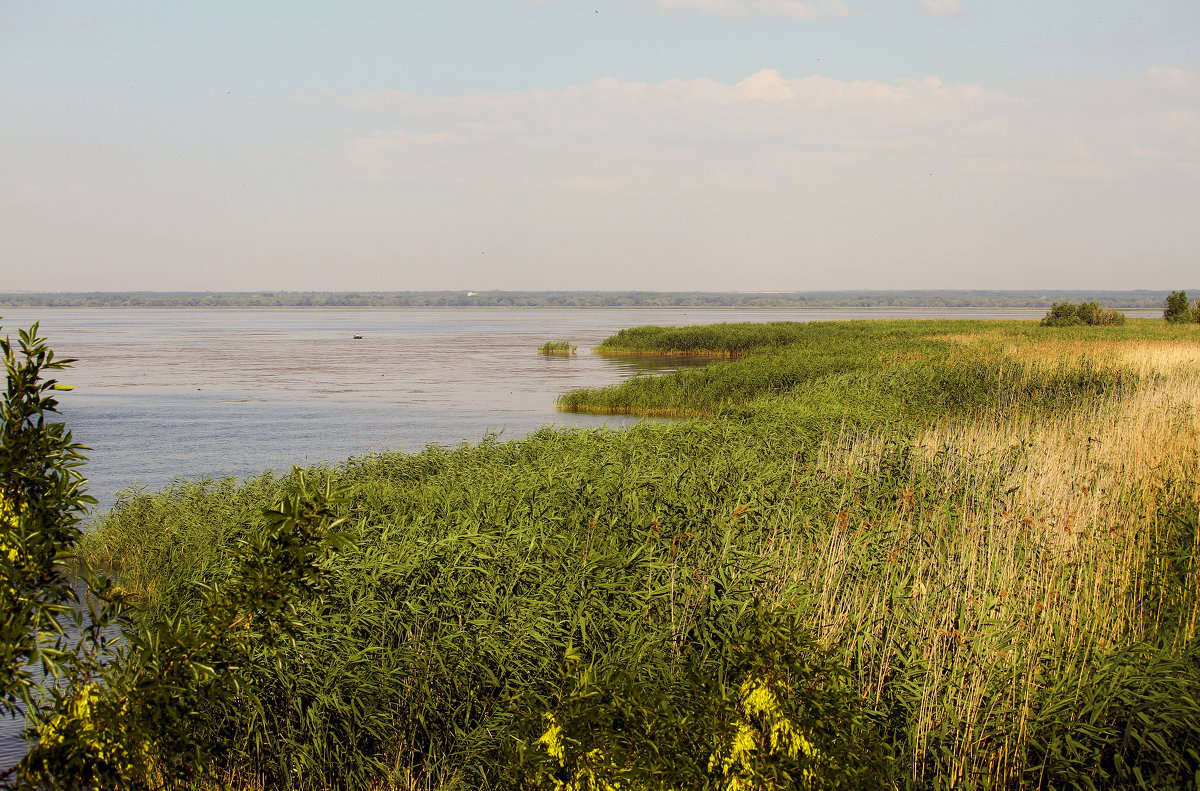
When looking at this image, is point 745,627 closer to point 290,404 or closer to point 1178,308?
point 290,404

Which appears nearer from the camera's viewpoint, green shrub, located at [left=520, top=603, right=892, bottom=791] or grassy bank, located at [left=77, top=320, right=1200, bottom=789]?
green shrub, located at [left=520, top=603, right=892, bottom=791]

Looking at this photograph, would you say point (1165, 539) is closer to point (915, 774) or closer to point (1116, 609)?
point (1116, 609)

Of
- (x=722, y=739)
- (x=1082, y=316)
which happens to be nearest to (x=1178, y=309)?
(x=1082, y=316)

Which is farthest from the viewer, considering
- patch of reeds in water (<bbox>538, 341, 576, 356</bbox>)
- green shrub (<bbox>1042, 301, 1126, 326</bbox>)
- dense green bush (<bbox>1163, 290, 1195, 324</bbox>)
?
patch of reeds in water (<bbox>538, 341, 576, 356</bbox>)

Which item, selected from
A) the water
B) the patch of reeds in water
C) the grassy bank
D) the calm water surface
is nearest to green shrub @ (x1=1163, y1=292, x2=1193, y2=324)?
the water

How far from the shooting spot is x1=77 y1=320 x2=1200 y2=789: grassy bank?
13.4 ft

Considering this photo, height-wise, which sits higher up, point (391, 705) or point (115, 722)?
point (115, 722)

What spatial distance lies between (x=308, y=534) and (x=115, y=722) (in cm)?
79

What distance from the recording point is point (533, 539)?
7.42m

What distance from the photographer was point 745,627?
603 centimetres

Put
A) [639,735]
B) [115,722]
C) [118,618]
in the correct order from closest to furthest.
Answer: [115,722] → [118,618] → [639,735]

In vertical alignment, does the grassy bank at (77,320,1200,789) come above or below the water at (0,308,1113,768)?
above

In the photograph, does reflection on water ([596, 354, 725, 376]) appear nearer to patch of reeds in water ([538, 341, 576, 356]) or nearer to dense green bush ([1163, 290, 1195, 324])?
patch of reeds in water ([538, 341, 576, 356])

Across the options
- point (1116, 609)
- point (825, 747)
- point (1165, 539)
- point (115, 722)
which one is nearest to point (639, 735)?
point (825, 747)
